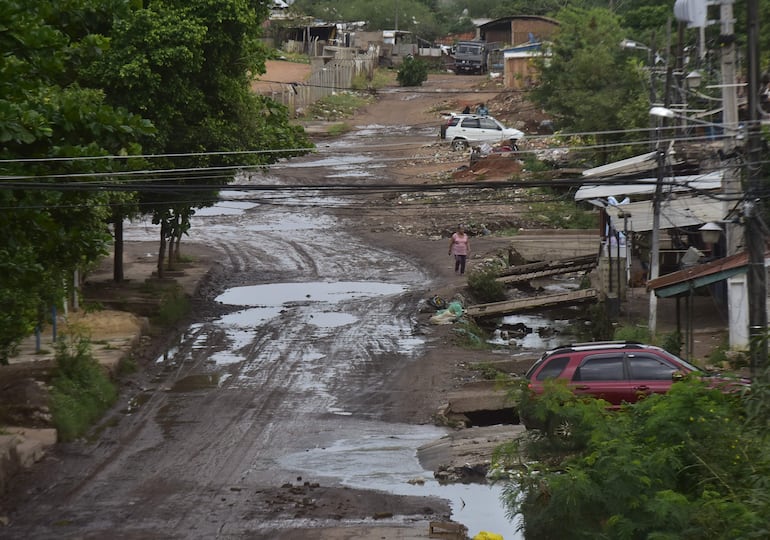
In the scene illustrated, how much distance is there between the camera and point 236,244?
39.2 m

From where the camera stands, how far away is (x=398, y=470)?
16.6m

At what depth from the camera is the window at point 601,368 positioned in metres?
17.2

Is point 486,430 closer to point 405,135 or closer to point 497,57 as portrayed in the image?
point 405,135

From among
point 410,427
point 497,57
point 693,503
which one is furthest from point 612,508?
point 497,57

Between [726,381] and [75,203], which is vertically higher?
[75,203]

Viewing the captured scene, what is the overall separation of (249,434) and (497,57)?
68339mm

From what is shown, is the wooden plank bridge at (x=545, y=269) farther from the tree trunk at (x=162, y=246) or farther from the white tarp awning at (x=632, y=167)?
the tree trunk at (x=162, y=246)

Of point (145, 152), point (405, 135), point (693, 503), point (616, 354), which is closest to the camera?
point (693, 503)

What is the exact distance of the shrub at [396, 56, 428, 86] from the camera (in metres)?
74.1

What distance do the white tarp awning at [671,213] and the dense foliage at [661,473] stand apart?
48.1 feet

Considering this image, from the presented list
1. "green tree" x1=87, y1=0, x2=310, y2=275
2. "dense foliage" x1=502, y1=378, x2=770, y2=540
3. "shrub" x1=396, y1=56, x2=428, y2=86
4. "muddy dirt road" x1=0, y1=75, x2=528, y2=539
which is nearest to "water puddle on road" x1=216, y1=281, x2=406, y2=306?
"muddy dirt road" x1=0, y1=75, x2=528, y2=539

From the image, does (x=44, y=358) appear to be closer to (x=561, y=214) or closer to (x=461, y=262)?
(x=461, y=262)

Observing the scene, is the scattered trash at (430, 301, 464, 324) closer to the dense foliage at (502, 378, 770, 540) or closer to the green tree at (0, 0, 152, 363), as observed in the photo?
the green tree at (0, 0, 152, 363)

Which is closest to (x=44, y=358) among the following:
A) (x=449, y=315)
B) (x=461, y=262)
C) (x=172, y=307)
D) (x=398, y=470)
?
(x=172, y=307)
